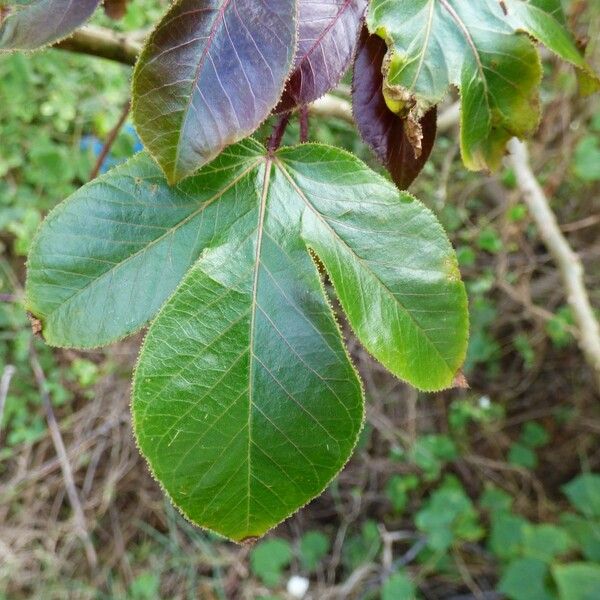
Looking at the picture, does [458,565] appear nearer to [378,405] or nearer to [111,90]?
[378,405]

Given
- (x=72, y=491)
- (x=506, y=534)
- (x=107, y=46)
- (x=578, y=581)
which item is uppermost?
(x=107, y=46)

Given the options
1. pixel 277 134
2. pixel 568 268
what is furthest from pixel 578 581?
pixel 277 134

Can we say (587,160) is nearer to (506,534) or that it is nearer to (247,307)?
(506,534)

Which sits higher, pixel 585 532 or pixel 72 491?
pixel 72 491

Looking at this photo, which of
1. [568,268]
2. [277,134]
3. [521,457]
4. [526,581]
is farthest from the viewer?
[521,457]

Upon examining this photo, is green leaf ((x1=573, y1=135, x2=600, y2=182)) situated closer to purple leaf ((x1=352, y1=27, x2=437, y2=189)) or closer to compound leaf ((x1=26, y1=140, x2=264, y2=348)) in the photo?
purple leaf ((x1=352, y1=27, x2=437, y2=189))

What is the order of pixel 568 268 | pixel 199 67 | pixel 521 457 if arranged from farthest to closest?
pixel 521 457 → pixel 568 268 → pixel 199 67

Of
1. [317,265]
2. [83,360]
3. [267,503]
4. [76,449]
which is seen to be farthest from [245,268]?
[76,449]
